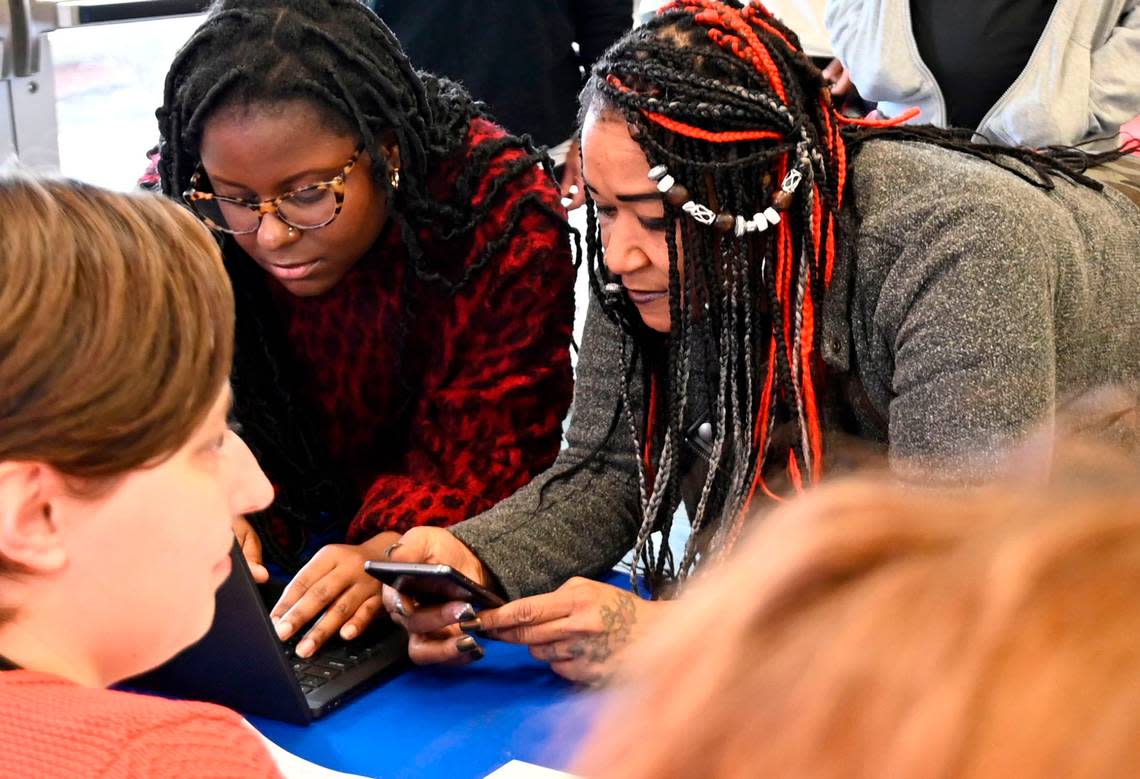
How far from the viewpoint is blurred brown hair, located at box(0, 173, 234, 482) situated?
77 cm

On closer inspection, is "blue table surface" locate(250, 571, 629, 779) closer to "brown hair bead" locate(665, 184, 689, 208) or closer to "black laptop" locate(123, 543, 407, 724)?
"black laptop" locate(123, 543, 407, 724)

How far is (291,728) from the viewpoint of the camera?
120cm

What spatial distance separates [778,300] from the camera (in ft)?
4.61

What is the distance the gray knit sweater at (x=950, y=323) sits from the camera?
1.27 meters

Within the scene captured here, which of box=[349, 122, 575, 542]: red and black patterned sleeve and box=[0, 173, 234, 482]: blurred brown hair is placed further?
box=[349, 122, 575, 542]: red and black patterned sleeve

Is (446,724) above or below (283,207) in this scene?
below

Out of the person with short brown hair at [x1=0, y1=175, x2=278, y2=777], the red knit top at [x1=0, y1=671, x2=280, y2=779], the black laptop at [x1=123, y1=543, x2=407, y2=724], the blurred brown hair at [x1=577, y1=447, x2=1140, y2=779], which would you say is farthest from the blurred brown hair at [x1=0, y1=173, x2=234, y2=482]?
the blurred brown hair at [x1=577, y1=447, x2=1140, y2=779]

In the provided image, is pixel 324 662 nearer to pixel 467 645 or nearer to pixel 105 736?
pixel 467 645

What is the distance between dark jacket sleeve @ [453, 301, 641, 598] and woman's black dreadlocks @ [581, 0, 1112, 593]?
0.07 metres

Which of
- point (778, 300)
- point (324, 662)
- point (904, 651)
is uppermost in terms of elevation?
point (904, 651)

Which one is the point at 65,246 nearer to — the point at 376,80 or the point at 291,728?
the point at 291,728

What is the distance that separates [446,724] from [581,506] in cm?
41

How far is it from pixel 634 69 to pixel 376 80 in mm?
388

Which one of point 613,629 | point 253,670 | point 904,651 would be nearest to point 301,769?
point 253,670
